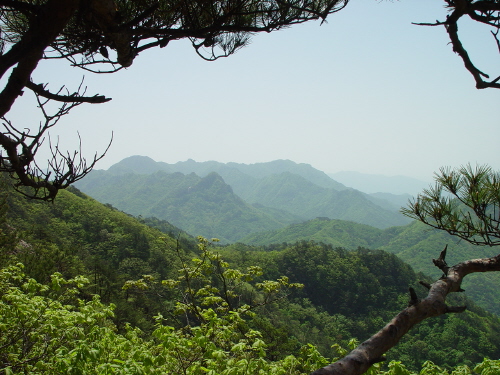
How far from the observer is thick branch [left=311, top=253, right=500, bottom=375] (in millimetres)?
1355

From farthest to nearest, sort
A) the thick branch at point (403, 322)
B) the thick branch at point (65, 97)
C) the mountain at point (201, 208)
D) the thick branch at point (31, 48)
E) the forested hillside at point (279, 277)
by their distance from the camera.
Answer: the mountain at point (201, 208) → the forested hillside at point (279, 277) → the thick branch at point (65, 97) → the thick branch at point (31, 48) → the thick branch at point (403, 322)

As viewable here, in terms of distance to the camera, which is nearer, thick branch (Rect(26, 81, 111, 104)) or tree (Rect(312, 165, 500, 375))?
tree (Rect(312, 165, 500, 375))

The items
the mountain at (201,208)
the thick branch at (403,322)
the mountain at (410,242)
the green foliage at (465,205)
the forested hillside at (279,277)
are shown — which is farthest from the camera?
the mountain at (201,208)

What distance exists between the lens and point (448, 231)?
2.50m

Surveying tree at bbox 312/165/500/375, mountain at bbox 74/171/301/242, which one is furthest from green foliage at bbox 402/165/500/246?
mountain at bbox 74/171/301/242

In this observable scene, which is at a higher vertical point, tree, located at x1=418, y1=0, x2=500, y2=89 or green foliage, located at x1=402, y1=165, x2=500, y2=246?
tree, located at x1=418, y1=0, x2=500, y2=89

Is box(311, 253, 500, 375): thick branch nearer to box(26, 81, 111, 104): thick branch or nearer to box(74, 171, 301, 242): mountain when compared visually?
box(26, 81, 111, 104): thick branch

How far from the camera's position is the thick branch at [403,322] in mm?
1355

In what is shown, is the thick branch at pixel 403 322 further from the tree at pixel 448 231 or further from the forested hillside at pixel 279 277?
the forested hillside at pixel 279 277

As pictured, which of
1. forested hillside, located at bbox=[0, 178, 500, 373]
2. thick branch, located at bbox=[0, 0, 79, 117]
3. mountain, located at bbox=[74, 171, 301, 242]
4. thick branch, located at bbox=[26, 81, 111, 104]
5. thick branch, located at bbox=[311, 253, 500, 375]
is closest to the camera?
thick branch, located at bbox=[311, 253, 500, 375]

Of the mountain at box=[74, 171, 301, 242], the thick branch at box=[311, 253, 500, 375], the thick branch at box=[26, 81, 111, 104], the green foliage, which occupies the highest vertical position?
the mountain at box=[74, 171, 301, 242]

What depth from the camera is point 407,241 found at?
94938 millimetres

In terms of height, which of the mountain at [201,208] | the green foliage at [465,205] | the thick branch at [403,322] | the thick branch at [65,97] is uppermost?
the mountain at [201,208]

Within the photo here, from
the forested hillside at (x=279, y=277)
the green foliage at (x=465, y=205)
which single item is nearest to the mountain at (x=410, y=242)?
the forested hillside at (x=279, y=277)
